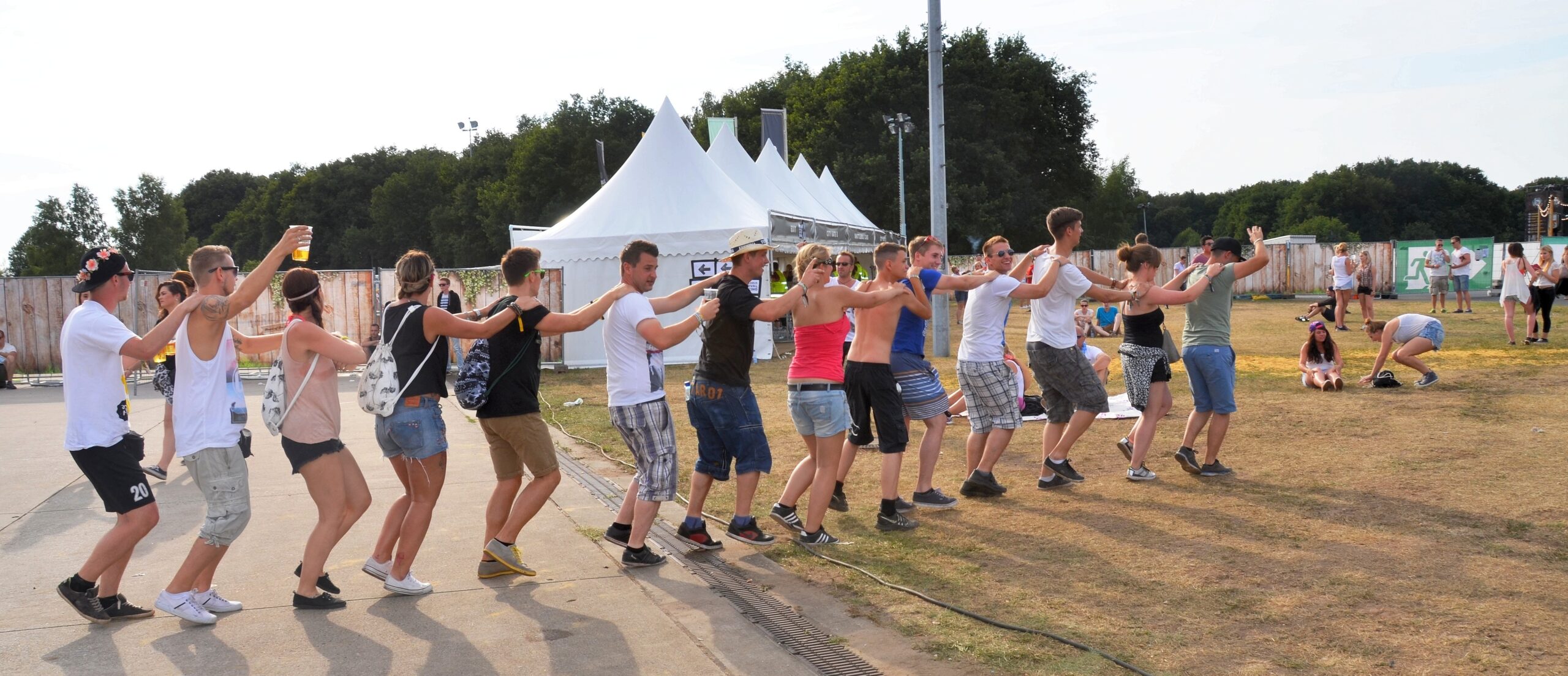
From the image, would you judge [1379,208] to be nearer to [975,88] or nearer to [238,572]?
[975,88]

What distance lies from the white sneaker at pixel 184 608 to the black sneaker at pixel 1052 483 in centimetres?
504

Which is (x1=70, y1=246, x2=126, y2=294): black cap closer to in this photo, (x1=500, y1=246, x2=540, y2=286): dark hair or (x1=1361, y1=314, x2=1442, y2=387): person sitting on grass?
(x1=500, y1=246, x2=540, y2=286): dark hair

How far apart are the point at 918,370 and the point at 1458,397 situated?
23.1 ft

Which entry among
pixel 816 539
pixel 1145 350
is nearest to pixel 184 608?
pixel 816 539

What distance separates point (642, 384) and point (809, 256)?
3.74 feet

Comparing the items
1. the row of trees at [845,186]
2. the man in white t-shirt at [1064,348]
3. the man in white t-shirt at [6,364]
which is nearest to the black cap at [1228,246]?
the man in white t-shirt at [1064,348]

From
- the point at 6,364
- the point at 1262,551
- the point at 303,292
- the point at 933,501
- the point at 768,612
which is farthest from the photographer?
the point at 6,364

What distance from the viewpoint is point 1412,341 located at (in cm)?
Result: 1187

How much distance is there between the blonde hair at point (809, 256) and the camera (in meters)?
5.75

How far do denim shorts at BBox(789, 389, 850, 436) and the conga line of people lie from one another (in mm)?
16

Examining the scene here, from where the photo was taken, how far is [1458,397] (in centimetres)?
1078

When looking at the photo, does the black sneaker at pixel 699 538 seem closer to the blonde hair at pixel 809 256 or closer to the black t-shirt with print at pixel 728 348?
the black t-shirt with print at pixel 728 348

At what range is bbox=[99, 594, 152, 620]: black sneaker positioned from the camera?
482 cm

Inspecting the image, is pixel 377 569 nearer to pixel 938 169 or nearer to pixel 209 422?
pixel 209 422
